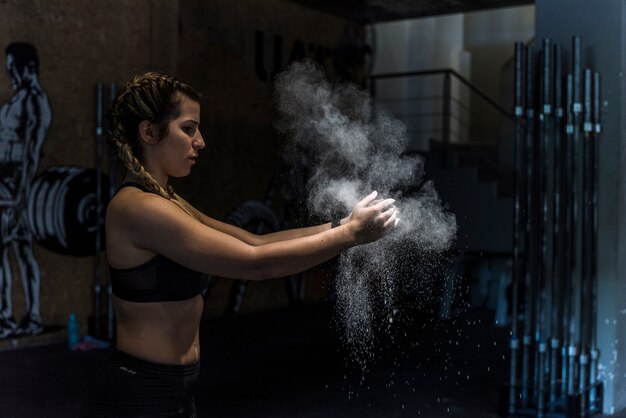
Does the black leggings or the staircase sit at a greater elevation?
the staircase

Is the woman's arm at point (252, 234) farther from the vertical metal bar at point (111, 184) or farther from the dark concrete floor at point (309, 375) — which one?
the vertical metal bar at point (111, 184)

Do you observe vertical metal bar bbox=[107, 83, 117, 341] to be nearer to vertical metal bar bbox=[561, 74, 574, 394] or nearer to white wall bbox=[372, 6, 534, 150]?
vertical metal bar bbox=[561, 74, 574, 394]

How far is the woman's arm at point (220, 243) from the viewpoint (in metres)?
1.61

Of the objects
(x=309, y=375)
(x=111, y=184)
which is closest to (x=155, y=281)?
(x=309, y=375)

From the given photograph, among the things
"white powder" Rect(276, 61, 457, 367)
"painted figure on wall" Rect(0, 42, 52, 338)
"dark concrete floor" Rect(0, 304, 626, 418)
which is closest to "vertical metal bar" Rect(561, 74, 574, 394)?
"dark concrete floor" Rect(0, 304, 626, 418)

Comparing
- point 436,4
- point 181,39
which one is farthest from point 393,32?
point 181,39

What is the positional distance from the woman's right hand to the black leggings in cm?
51

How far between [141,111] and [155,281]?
15.0 inches

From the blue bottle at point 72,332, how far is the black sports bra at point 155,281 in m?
4.42

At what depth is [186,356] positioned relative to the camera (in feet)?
5.83

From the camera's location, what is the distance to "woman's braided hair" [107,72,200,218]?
67.2 inches

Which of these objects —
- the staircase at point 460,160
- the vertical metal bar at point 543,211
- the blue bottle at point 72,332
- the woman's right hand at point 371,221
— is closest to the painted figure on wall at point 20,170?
the blue bottle at point 72,332

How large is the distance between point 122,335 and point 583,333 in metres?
3.06

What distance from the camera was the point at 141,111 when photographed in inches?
67.2
